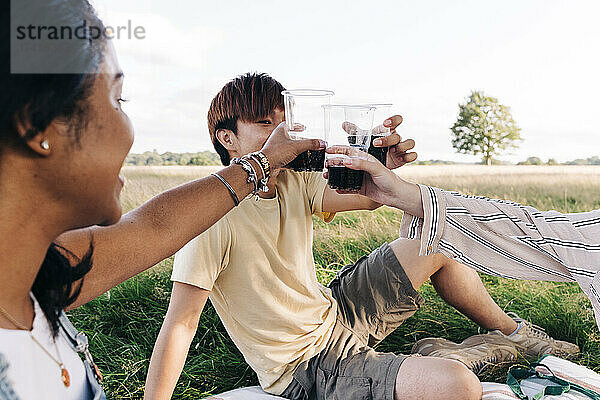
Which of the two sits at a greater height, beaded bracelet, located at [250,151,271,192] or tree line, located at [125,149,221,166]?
tree line, located at [125,149,221,166]

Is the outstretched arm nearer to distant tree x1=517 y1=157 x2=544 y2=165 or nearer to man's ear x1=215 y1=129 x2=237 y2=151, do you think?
man's ear x1=215 y1=129 x2=237 y2=151

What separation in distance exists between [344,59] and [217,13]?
1054mm

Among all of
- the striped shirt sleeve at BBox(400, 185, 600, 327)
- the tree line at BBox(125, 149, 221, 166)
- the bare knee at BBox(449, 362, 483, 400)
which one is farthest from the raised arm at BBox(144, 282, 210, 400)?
the tree line at BBox(125, 149, 221, 166)

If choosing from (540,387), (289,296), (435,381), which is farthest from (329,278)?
(435,381)

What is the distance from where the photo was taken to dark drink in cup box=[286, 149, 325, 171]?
1.97m

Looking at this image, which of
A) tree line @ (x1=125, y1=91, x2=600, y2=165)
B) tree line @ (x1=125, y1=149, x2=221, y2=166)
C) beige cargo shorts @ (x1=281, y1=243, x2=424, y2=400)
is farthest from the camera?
tree line @ (x1=125, y1=91, x2=600, y2=165)

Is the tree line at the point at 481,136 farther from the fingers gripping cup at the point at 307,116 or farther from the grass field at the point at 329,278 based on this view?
the fingers gripping cup at the point at 307,116

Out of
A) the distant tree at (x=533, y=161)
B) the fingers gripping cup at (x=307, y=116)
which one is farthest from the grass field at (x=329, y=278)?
the fingers gripping cup at (x=307, y=116)

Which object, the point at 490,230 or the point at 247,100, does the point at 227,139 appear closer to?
the point at 247,100

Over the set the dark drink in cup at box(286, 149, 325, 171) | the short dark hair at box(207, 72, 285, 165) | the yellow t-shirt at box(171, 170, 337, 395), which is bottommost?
the yellow t-shirt at box(171, 170, 337, 395)

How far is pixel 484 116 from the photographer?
5102 mm

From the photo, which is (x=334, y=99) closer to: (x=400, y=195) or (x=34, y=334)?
(x=400, y=195)

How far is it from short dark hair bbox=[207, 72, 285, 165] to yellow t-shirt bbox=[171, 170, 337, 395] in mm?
359

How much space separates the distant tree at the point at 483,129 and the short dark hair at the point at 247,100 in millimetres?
2868
